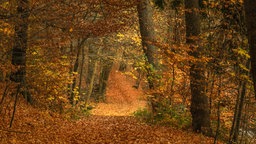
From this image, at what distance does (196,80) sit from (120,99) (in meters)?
21.6

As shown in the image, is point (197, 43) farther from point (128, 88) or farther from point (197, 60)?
point (128, 88)

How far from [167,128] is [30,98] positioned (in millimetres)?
6621

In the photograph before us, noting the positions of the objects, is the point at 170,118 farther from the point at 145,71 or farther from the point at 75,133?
the point at 75,133

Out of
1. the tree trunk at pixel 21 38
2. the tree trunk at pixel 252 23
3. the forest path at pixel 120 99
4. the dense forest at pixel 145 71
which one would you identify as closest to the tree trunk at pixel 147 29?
the dense forest at pixel 145 71

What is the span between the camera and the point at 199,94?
39.6ft

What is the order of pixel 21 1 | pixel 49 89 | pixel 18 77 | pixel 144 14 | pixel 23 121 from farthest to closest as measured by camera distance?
1. pixel 144 14
2. pixel 49 89
3. pixel 18 77
4. pixel 23 121
5. pixel 21 1

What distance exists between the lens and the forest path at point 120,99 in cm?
2681

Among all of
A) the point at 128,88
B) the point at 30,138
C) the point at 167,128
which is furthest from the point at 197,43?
the point at 128,88

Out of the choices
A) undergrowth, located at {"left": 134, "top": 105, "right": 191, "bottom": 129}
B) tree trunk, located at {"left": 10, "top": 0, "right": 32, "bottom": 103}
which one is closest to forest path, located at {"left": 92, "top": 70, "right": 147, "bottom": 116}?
undergrowth, located at {"left": 134, "top": 105, "right": 191, "bottom": 129}

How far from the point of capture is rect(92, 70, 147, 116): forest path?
26812mm

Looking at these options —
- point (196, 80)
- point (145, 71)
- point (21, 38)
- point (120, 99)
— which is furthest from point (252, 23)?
point (120, 99)

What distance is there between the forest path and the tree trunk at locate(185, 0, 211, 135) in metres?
13.4

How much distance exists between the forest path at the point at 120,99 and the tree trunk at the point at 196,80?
1343 cm

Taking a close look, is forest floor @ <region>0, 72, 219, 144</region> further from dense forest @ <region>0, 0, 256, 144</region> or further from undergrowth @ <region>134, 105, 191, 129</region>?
undergrowth @ <region>134, 105, 191, 129</region>
